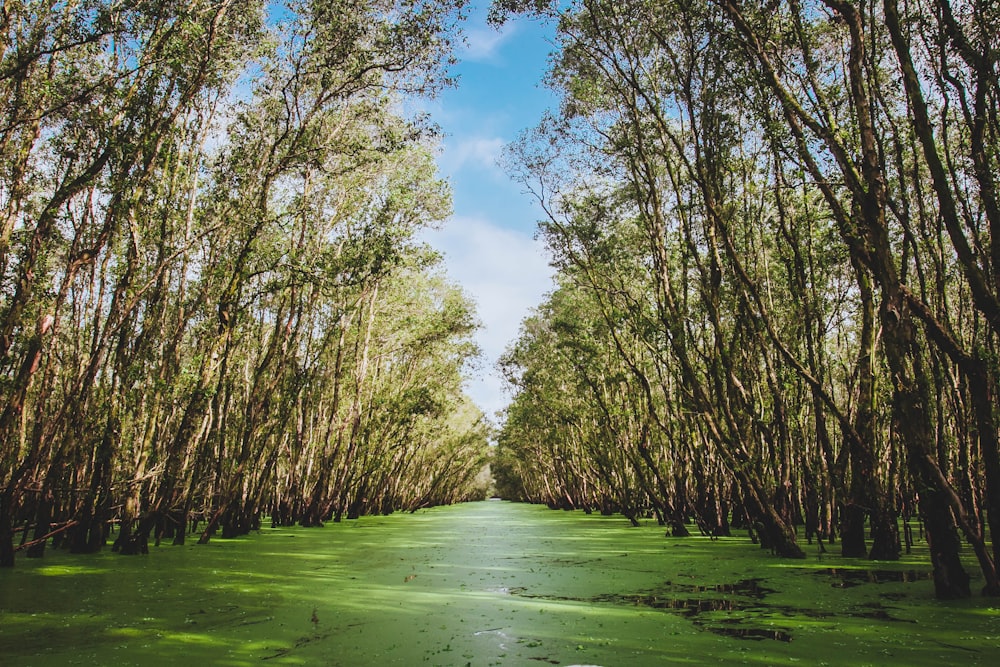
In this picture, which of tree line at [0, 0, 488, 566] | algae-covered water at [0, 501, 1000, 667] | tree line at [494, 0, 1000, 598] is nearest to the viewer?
algae-covered water at [0, 501, 1000, 667]

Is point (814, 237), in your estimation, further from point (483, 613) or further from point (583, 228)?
point (483, 613)

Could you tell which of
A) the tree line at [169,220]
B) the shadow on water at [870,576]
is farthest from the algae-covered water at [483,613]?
the tree line at [169,220]

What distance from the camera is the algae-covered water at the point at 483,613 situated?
10.3ft

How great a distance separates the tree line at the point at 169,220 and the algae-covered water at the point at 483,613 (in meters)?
1.52

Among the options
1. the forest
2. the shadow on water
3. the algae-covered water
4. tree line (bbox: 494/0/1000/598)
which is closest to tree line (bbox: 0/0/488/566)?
the forest

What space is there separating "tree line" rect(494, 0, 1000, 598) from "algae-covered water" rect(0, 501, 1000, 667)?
1.01 metres

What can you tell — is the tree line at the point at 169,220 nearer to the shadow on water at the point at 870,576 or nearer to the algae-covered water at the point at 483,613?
the algae-covered water at the point at 483,613

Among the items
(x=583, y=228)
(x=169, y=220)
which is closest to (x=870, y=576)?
(x=583, y=228)

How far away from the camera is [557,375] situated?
69.1ft

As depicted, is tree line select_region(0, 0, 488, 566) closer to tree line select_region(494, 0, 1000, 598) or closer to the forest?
the forest

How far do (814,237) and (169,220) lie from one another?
9409 mm

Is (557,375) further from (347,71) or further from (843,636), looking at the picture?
(843,636)

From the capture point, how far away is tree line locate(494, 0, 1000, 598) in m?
4.53

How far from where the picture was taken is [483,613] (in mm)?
4156
